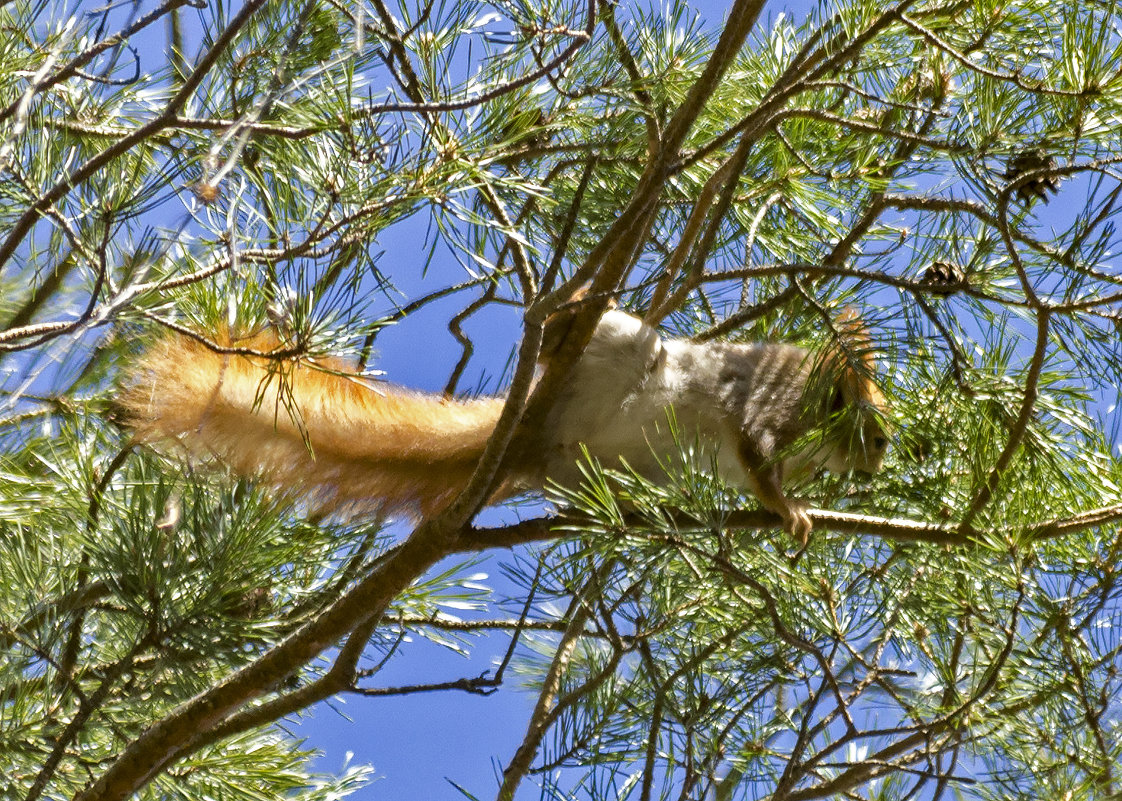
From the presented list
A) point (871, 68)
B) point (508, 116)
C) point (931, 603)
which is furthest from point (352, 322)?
point (931, 603)

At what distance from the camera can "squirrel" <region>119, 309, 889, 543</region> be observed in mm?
1213

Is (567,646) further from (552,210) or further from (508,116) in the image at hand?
(508,116)

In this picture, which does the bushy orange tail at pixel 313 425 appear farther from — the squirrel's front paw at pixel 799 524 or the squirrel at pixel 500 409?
the squirrel's front paw at pixel 799 524

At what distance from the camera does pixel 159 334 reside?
125cm

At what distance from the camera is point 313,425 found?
1378 mm

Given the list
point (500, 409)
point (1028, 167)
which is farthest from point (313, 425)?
point (1028, 167)

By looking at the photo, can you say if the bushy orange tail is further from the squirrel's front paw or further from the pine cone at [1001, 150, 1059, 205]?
the pine cone at [1001, 150, 1059, 205]

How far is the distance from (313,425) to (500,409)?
325mm

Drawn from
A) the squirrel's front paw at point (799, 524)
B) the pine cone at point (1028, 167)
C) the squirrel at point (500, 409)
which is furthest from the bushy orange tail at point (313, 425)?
the pine cone at point (1028, 167)

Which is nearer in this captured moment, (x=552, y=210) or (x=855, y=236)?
(x=855, y=236)

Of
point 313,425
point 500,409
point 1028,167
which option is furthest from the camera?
point 500,409

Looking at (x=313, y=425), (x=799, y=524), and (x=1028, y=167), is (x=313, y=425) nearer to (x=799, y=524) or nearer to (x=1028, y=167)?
(x=799, y=524)

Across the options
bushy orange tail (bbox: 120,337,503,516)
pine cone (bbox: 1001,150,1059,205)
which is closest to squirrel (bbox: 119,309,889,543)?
bushy orange tail (bbox: 120,337,503,516)

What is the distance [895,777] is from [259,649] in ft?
3.11
